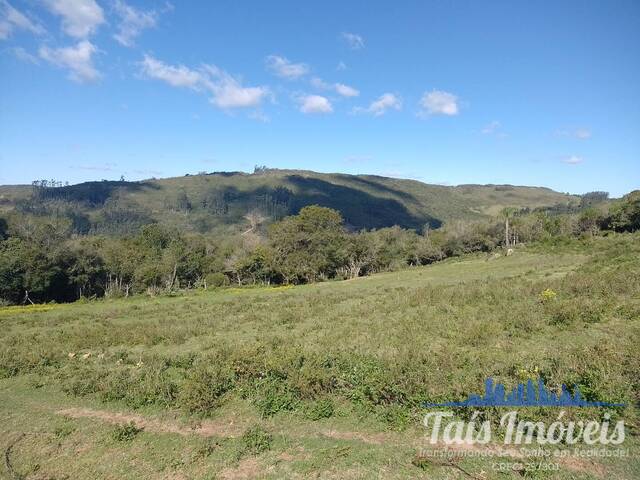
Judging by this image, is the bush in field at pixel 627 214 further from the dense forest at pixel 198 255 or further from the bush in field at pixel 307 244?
the bush in field at pixel 307 244

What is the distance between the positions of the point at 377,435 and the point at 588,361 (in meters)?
5.73

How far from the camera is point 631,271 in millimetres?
22156

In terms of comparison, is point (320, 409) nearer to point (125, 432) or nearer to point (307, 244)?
point (125, 432)

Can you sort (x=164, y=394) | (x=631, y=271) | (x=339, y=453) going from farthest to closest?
(x=631, y=271) → (x=164, y=394) → (x=339, y=453)

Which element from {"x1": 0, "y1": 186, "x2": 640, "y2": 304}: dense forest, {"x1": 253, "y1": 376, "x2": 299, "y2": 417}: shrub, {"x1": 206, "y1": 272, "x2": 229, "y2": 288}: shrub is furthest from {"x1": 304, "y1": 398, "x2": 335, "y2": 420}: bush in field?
{"x1": 206, "y1": 272, "x2": 229, "y2": 288}: shrub

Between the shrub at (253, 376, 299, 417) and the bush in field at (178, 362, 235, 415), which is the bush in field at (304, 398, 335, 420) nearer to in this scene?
the shrub at (253, 376, 299, 417)

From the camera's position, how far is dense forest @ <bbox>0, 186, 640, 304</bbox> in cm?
6525

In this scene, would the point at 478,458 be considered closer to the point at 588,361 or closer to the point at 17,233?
the point at 588,361

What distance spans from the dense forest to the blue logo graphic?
56.0 m

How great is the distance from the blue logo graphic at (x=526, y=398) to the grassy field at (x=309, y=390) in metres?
0.21

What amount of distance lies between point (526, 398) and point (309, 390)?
17.1 feet

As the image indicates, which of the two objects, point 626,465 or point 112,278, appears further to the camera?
point 112,278

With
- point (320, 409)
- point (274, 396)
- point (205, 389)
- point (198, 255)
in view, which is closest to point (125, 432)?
→ point (205, 389)

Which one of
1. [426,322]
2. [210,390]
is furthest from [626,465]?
[426,322]
